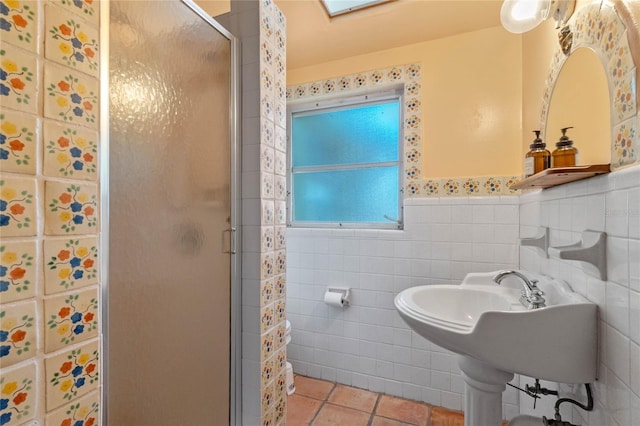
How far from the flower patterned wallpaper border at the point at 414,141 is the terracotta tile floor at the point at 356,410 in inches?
50.1

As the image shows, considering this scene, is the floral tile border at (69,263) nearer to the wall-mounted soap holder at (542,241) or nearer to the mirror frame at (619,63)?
the mirror frame at (619,63)

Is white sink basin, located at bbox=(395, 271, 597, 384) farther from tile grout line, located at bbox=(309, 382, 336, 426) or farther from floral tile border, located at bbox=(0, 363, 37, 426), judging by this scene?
tile grout line, located at bbox=(309, 382, 336, 426)

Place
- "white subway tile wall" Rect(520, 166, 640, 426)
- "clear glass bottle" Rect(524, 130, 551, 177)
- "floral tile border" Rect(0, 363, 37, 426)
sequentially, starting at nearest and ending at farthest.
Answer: "floral tile border" Rect(0, 363, 37, 426) < "white subway tile wall" Rect(520, 166, 640, 426) < "clear glass bottle" Rect(524, 130, 551, 177)

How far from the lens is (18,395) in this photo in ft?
1.44

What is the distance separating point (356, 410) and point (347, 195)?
4.41 ft

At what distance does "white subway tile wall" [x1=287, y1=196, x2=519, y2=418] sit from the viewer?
172 centimetres

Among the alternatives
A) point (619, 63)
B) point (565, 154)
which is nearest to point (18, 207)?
point (619, 63)

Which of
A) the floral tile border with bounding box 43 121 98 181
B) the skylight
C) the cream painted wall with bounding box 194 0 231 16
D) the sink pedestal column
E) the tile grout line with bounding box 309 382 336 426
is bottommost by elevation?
the tile grout line with bounding box 309 382 336 426

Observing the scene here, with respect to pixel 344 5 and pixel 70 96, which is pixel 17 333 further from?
pixel 344 5

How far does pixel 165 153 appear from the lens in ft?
3.07

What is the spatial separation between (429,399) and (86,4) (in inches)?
88.4

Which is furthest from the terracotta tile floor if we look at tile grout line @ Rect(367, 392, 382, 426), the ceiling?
the ceiling

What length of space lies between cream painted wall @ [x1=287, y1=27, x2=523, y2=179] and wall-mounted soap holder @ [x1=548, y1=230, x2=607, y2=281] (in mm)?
971

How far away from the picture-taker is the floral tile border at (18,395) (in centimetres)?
42
